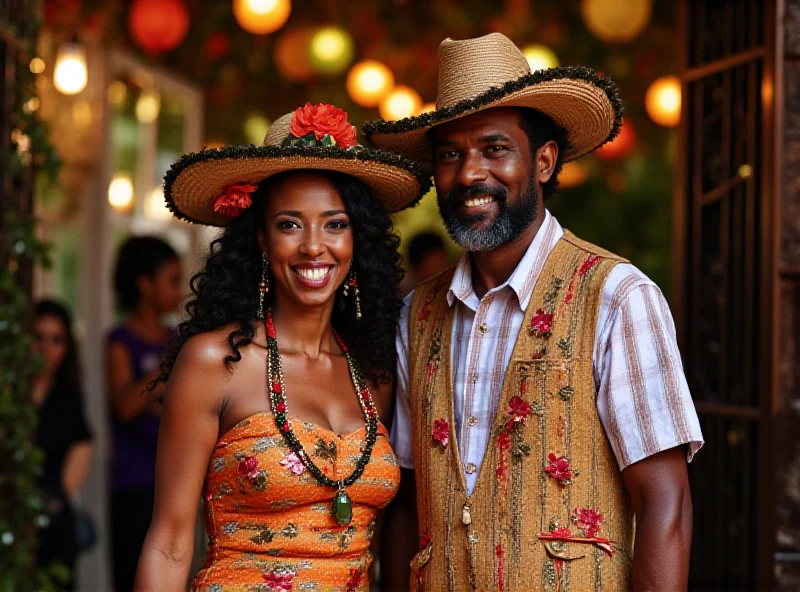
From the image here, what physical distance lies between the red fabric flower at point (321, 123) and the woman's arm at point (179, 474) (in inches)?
26.2

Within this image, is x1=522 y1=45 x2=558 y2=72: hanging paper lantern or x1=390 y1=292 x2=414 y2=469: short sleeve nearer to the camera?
x1=390 y1=292 x2=414 y2=469: short sleeve

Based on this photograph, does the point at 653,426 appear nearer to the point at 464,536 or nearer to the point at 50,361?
the point at 464,536

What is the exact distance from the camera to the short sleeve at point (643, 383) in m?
2.57

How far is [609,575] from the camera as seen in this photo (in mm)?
2629

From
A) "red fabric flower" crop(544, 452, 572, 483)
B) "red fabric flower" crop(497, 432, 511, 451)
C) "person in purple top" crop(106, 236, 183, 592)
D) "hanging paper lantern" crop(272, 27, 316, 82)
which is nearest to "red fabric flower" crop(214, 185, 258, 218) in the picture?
"red fabric flower" crop(497, 432, 511, 451)

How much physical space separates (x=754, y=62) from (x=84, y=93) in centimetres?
453

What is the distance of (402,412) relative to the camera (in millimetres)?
3117

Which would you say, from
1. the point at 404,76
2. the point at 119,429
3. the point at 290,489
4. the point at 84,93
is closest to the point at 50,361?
the point at 119,429

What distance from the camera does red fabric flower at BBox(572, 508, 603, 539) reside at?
104 inches

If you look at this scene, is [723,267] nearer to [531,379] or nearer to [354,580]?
[531,379]

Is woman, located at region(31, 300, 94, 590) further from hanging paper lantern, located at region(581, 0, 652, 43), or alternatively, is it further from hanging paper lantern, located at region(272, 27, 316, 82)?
hanging paper lantern, located at region(581, 0, 652, 43)

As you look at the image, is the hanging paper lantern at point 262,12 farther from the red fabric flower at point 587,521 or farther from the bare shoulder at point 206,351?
the red fabric flower at point 587,521

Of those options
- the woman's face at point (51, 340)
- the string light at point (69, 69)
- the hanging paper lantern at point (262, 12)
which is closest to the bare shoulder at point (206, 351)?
the woman's face at point (51, 340)

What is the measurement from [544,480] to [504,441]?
0.45 feet
